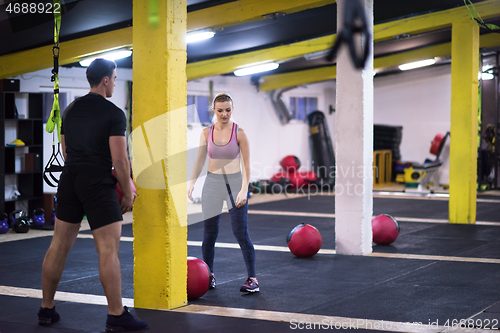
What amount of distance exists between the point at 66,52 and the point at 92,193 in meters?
5.39

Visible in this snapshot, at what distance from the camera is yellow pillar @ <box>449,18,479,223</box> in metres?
8.41

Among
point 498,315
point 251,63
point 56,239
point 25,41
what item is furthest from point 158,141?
point 251,63

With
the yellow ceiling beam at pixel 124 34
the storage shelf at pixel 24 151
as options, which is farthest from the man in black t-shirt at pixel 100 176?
the storage shelf at pixel 24 151

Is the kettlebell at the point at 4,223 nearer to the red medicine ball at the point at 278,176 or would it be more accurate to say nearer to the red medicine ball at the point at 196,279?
the red medicine ball at the point at 196,279

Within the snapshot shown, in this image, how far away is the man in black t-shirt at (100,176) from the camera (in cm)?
328

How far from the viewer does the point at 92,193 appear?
329 centimetres

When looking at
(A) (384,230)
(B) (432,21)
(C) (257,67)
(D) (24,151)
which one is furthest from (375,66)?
(D) (24,151)

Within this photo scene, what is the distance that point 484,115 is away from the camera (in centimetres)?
1483

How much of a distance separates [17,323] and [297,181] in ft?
35.7

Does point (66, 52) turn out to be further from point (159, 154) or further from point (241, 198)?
point (241, 198)

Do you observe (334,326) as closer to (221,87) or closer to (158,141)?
(158,141)

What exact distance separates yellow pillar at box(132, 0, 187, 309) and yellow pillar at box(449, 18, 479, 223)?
230 inches

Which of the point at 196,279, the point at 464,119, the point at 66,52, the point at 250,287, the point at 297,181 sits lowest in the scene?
the point at 250,287

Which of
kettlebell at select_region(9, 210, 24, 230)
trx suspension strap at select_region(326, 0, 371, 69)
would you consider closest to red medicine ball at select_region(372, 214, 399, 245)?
trx suspension strap at select_region(326, 0, 371, 69)
